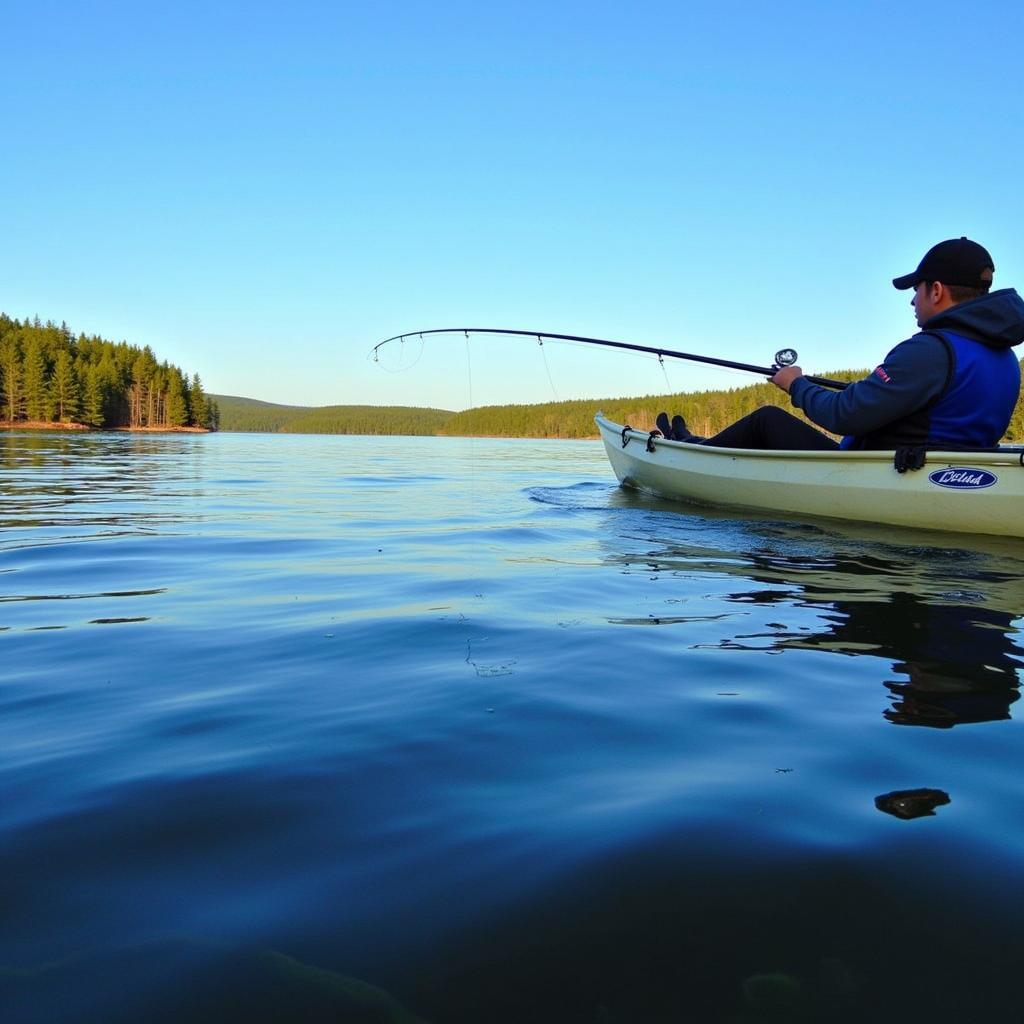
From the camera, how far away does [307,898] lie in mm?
1273

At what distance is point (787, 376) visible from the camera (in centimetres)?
702

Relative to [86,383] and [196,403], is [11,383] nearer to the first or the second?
[86,383]

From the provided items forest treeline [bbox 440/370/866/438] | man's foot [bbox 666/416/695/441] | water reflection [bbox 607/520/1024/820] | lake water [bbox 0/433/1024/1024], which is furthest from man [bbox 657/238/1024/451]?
forest treeline [bbox 440/370/866/438]

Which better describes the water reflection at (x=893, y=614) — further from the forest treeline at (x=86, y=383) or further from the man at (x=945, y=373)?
the forest treeline at (x=86, y=383)

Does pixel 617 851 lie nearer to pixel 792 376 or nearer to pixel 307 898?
pixel 307 898

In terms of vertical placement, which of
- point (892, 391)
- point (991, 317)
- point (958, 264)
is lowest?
point (892, 391)

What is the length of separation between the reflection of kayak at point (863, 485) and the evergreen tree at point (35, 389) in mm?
84533

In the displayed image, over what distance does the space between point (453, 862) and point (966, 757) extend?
1220mm

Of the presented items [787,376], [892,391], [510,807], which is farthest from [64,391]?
[510,807]

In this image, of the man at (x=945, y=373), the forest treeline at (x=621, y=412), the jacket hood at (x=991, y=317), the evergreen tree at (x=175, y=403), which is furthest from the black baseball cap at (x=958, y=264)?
the evergreen tree at (x=175, y=403)

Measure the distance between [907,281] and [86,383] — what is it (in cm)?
9059

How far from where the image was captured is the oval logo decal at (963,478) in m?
5.94

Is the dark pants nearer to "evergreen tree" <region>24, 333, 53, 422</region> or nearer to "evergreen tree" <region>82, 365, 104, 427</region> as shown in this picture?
"evergreen tree" <region>24, 333, 53, 422</region>

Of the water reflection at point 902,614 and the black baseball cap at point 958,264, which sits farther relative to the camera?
the black baseball cap at point 958,264
